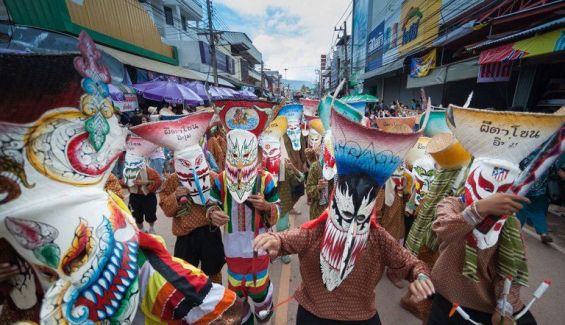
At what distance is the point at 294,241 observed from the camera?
4.97 ft

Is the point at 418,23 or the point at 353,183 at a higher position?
the point at 418,23

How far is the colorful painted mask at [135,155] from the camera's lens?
10.5 ft

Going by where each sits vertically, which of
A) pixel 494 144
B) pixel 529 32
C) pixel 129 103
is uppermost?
pixel 529 32

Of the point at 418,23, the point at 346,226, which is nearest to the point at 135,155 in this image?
the point at 346,226

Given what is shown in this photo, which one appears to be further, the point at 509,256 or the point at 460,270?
the point at 460,270

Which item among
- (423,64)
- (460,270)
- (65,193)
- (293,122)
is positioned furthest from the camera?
(423,64)

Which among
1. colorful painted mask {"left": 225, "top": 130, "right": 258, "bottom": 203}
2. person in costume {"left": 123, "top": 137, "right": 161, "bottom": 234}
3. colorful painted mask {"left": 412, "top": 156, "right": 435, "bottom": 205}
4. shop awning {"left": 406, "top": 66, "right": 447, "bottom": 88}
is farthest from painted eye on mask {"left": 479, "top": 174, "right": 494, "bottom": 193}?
shop awning {"left": 406, "top": 66, "right": 447, "bottom": 88}

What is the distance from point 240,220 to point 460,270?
164cm

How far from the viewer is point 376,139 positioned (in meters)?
1.24

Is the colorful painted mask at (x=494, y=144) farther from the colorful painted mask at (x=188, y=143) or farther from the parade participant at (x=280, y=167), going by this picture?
the parade participant at (x=280, y=167)

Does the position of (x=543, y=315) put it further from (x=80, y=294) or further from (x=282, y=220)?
(x=80, y=294)

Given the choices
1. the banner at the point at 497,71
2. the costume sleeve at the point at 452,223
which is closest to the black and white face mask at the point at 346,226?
the costume sleeve at the point at 452,223

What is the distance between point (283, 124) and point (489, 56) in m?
5.17

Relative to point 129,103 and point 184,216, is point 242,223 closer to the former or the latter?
point 184,216
